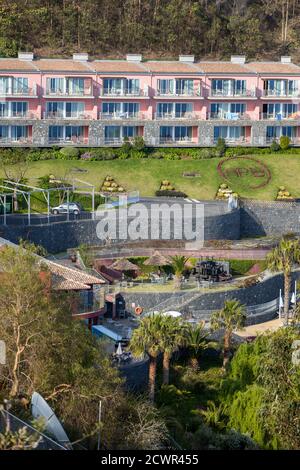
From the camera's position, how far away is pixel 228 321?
63375 millimetres

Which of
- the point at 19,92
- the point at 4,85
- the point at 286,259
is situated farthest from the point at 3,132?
the point at 286,259

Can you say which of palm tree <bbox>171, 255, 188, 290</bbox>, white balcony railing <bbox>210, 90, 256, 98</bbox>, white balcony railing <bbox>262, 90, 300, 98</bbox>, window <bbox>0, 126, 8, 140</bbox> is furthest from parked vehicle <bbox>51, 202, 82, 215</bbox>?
white balcony railing <bbox>262, 90, 300, 98</bbox>

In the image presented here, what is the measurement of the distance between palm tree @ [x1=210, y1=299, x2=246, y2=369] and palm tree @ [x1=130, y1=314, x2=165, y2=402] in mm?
6376

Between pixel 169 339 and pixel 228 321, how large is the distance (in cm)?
650

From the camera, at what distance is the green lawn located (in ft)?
291

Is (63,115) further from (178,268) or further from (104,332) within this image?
(104,332)

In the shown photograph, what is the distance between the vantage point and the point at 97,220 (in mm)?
80062

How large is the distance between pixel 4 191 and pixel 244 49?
4147cm

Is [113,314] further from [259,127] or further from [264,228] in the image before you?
[259,127]

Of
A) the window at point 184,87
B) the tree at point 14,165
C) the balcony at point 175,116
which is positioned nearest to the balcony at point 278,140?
the balcony at point 175,116

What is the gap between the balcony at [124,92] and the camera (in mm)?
97125

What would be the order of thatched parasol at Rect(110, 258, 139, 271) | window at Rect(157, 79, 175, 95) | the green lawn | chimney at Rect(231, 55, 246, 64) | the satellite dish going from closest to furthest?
the satellite dish, thatched parasol at Rect(110, 258, 139, 271), the green lawn, window at Rect(157, 79, 175, 95), chimney at Rect(231, 55, 246, 64)

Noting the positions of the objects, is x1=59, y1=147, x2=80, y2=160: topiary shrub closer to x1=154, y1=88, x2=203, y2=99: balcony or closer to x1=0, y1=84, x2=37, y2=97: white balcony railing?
x1=0, y1=84, x2=37, y2=97: white balcony railing

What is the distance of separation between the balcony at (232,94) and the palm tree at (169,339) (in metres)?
43.1
